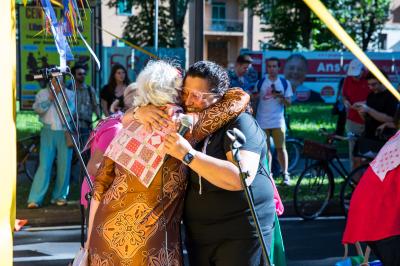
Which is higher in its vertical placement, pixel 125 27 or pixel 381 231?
pixel 125 27

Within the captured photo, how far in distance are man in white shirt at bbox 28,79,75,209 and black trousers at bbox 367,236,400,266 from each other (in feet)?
20.0

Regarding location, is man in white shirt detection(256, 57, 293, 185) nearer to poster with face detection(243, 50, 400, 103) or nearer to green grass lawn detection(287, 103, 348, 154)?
green grass lawn detection(287, 103, 348, 154)

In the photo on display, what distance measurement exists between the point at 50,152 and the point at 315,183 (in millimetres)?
3493

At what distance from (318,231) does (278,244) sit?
4.60 meters

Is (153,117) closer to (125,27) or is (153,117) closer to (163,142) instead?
(163,142)

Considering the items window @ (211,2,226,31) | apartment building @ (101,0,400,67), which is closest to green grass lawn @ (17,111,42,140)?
apartment building @ (101,0,400,67)

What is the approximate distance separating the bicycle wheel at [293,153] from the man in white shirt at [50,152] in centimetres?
399

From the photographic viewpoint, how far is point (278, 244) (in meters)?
3.94

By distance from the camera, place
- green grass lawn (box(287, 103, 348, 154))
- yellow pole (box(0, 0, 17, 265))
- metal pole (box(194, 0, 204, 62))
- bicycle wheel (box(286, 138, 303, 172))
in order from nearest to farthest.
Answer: yellow pole (box(0, 0, 17, 265)) → metal pole (box(194, 0, 204, 62)) → bicycle wheel (box(286, 138, 303, 172)) → green grass lawn (box(287, 103, 348, 154))

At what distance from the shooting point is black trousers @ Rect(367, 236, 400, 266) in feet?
13.2

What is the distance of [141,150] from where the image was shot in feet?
11.3

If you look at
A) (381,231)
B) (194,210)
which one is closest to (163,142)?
(194,210)

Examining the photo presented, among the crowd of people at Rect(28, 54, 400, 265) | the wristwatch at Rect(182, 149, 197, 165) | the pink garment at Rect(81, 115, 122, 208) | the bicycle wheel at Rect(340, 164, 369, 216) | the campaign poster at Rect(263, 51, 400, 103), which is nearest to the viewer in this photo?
the wristwatch at Rect(182, 149, 197, 165)

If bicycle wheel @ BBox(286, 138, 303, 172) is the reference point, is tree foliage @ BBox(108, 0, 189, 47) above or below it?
above
